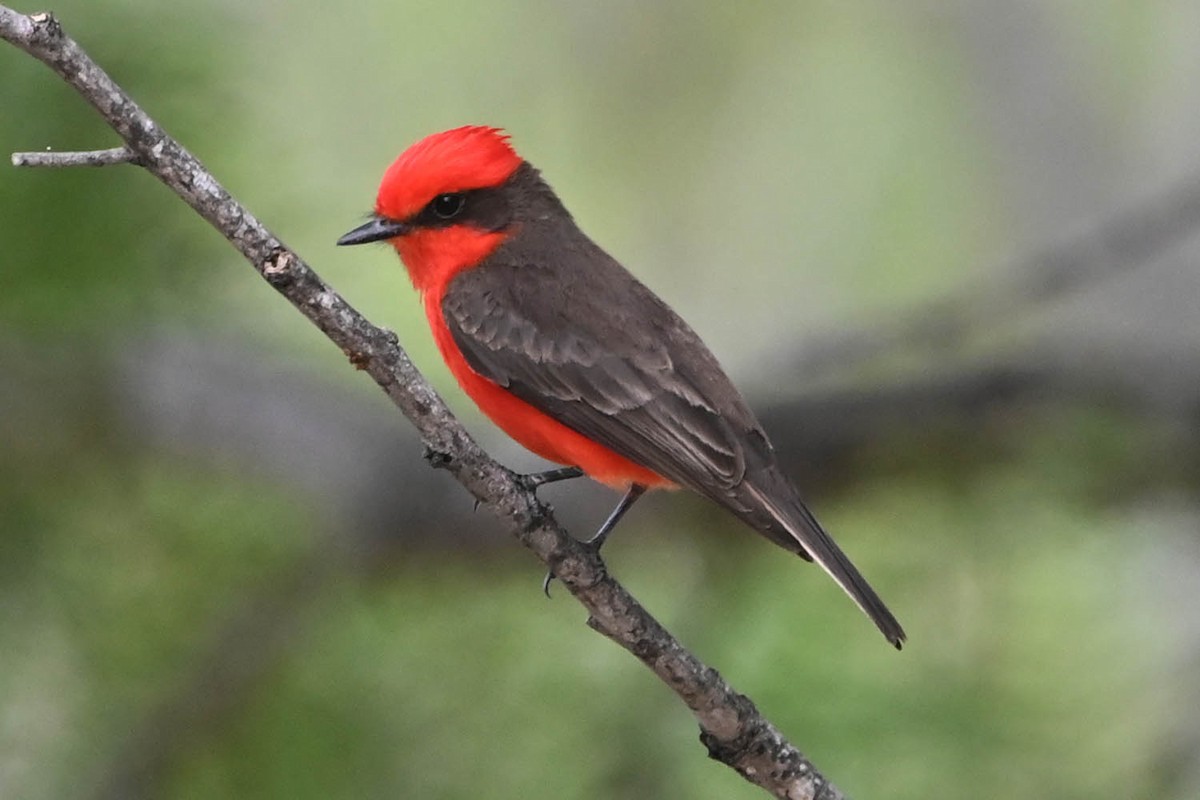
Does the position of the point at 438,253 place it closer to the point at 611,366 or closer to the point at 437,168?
the point at 437,168

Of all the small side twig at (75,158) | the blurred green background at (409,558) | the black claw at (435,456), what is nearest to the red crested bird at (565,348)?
the blurred green background at (409,558)

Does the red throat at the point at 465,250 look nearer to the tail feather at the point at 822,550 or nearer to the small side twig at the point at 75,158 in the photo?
the tail feather at the point at 822,550

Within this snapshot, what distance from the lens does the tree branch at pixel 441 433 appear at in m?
2.72

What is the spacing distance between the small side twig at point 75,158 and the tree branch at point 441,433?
0.05ft

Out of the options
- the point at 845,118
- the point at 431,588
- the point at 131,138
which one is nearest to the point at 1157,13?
the point at 845,118

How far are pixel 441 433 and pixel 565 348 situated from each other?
133 cm

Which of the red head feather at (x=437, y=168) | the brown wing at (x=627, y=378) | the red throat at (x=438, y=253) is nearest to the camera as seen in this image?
the brown wing at (x=627, y=378)

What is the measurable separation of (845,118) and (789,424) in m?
4.55

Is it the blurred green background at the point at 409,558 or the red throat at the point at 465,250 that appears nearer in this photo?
the red throat at the point at 465,250

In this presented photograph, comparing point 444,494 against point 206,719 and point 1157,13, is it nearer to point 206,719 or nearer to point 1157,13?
point 206,719

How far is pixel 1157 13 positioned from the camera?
779cm

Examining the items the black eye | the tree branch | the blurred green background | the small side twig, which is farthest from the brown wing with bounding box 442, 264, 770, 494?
the small side twig

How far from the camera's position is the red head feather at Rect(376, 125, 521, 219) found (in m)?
4.38

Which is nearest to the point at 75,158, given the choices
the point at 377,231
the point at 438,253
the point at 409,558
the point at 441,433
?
the point at 441,433
